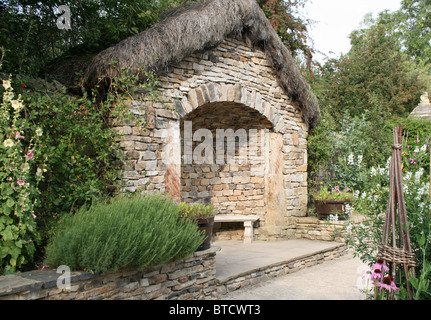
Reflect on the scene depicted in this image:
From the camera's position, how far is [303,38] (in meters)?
9.20

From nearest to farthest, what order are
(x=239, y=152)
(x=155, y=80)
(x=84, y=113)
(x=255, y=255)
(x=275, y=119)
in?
(x=84, y=113), (x=155, y=80), (x=255, y=255), (x=275, y=119), (x=239, y=152)

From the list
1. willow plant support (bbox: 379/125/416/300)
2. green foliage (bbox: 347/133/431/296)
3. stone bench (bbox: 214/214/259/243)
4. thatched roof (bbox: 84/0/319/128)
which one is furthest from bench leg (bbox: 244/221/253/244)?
willow plant support (bbox: 379/125/416/300)

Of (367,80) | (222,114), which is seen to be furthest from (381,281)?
(367,80)

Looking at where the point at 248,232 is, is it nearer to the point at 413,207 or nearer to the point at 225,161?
the point at 225,161

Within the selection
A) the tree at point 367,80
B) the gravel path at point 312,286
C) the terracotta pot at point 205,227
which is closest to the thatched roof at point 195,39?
the terracotta pot at point 205,227

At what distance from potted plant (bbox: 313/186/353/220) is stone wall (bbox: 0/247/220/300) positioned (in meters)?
3.31

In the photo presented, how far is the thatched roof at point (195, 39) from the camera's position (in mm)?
4840

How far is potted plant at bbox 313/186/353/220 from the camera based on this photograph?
23.4 ft

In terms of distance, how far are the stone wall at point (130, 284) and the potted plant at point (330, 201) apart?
3.31 meters

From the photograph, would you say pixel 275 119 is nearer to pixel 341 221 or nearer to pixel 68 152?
pixel 341 221

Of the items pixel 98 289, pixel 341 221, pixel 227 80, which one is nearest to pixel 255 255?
pixel 341 221

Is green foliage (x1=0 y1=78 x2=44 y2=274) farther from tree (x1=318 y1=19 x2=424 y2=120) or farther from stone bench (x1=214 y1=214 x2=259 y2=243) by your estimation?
tree (x1=318 y1=19 x2=424 y2=120)

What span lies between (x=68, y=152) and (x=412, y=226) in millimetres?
3213

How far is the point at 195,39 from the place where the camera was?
533cm
